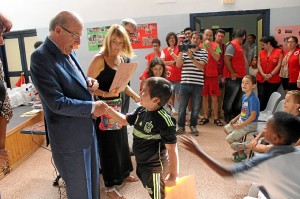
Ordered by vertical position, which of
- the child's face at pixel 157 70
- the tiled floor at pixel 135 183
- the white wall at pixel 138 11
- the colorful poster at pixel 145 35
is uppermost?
the white wall at pixel 138 11

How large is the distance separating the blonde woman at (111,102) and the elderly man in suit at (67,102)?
1.74 feet

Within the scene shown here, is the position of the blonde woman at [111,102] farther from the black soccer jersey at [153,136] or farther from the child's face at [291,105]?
the child's face at [291,105]

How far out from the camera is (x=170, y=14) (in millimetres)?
4801

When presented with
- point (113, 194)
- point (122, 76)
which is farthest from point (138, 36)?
point (113, 194)

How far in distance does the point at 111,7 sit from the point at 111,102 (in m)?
3.23

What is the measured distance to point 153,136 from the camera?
1.66m

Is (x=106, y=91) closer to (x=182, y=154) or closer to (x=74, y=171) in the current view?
(x=74, y=171)

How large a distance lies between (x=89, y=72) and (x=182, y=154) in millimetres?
1696

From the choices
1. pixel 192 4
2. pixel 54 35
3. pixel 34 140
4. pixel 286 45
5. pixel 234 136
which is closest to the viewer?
pixel 54 35

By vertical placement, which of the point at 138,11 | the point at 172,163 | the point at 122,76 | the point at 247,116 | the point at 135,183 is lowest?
the point at 135,183

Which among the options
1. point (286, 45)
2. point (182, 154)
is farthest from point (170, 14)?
point (182, 154)

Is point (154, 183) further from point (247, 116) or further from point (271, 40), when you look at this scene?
point (271, 40)

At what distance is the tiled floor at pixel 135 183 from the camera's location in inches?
100

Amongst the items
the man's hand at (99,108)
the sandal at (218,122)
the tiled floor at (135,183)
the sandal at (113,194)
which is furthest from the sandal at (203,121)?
the man's hand at (99,108)
